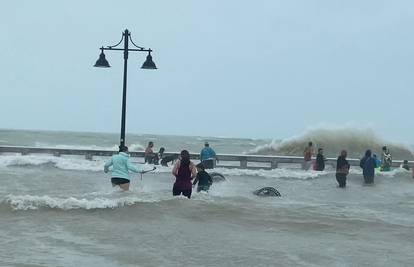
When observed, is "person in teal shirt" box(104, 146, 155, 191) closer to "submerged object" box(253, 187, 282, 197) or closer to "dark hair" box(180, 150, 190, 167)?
"dark hair" box(180, 150, 190, 167)

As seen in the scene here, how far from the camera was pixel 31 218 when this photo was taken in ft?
37.3

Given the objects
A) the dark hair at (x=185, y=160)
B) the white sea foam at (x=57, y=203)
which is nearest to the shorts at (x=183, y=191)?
the dark hair at (x=185, y=160)

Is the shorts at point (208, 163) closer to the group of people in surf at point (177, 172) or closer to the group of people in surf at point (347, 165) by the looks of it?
the group of people in surf at point (347, 165)

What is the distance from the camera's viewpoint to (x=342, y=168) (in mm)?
21453

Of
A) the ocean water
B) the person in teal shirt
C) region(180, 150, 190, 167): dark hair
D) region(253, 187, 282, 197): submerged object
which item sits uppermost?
region(180, 150, 190, 167): dark hair

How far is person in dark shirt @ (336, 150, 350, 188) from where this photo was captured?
21141 millimetres

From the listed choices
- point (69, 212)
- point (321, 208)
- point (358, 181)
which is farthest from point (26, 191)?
point (358, 181)

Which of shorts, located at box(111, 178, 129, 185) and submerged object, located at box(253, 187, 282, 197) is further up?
shorts, located at box(111, 178, 129, 185)

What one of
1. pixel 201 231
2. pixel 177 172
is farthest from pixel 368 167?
pixel 201 231

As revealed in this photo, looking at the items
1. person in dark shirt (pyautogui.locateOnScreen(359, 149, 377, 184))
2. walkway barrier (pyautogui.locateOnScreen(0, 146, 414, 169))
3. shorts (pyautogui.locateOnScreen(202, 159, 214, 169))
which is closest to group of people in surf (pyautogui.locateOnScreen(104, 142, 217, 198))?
shorts (pyautogui.locateOnScreen(202, 159, 214, 169))

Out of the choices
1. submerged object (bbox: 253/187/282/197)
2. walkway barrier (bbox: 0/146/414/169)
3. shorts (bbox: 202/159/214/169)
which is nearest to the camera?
submerged object (bbox: 253/187/282/197)

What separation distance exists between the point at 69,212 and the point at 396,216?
23.3ft

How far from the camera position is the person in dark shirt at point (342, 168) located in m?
21.1

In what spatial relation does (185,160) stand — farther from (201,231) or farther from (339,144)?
(339,144)
